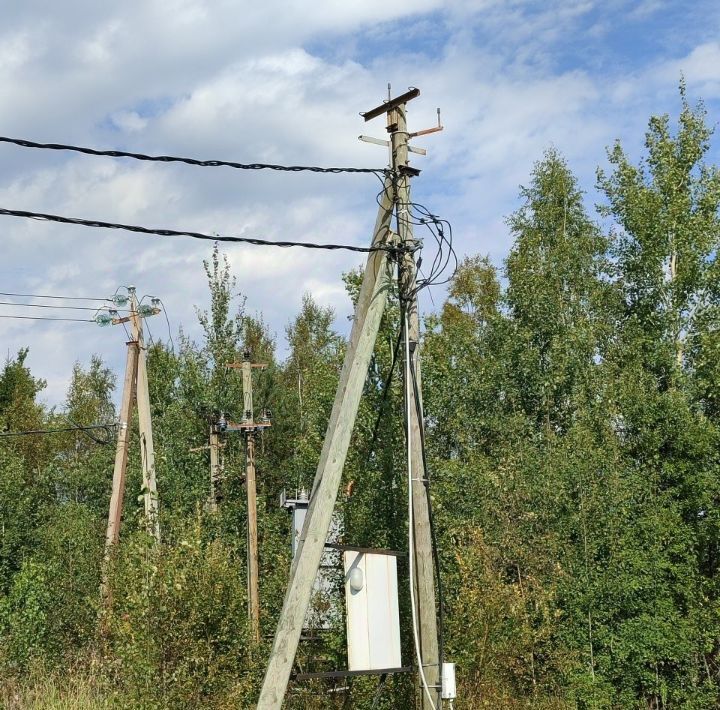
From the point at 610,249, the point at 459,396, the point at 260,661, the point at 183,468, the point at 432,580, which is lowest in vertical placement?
the point at 260,661

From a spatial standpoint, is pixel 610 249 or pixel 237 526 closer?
pixel 237 526

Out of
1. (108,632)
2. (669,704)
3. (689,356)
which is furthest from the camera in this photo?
(689,356)

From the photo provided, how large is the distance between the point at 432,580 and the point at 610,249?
21.8 meters

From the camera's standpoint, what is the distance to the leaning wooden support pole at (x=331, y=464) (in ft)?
→ 22.5

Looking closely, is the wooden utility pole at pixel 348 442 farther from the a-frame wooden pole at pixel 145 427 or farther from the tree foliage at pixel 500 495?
the a-frame wooden pole at pixel 145 427

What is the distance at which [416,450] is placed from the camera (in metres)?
8.50

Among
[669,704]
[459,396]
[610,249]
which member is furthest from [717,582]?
[610,249]

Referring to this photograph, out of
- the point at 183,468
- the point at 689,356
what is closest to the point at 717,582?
the point at 689,356

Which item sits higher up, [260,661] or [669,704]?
[260,661]

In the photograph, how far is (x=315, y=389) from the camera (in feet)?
77.8

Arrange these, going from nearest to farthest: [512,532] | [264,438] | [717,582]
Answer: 1. [512,532]
2. [717,582]
3. [264,438]

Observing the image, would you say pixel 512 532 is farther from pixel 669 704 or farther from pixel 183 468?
pixel 183 468

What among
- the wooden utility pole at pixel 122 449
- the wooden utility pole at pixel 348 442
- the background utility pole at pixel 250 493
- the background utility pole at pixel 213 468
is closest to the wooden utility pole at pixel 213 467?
the background utility pole at pixel 213 468

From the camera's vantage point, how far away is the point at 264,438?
31.9 metres
